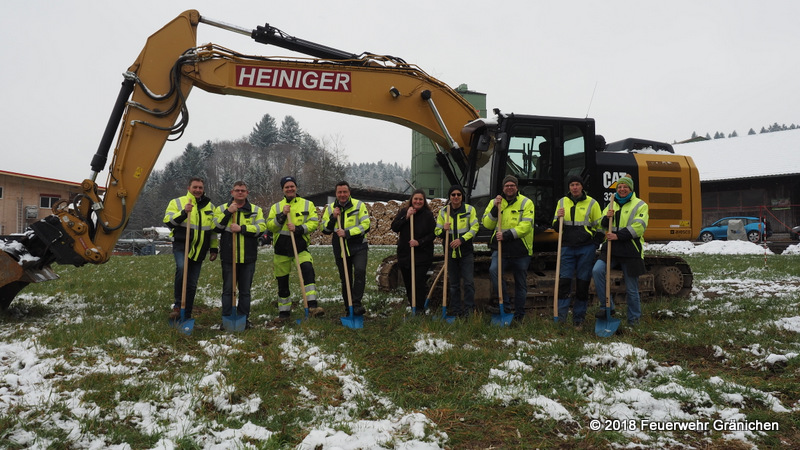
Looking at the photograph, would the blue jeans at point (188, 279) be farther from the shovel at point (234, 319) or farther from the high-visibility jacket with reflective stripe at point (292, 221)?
the high-visibility jacket with reflective stripe at point (292, 221)

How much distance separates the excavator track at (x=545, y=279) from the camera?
7160 mm

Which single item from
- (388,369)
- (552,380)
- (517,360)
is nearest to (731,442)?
(552,380)

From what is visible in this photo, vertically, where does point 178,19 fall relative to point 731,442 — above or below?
above

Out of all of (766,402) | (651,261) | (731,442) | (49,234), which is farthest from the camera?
(651,261)

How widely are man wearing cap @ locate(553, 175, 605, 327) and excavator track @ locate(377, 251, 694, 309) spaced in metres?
0.86

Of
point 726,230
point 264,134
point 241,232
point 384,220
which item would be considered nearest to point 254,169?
point 264,134

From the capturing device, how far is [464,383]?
13.7 ft

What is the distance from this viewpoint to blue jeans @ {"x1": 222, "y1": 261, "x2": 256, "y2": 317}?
601cm

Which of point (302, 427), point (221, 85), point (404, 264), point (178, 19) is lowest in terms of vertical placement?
point (302, 427)

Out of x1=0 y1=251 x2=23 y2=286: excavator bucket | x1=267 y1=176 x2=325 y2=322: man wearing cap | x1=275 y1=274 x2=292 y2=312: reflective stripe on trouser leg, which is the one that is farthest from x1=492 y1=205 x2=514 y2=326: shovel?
x1=0 y1=251 x2=23 y2=286: excavator bucket

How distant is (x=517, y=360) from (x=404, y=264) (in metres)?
2.57

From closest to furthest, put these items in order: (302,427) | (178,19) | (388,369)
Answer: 1. (302,427)
2. (388,369)
3. (178,19)

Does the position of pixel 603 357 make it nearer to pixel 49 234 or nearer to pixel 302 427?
pixel 302 427

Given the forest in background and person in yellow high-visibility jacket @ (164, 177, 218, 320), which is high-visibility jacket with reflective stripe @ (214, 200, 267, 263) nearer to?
person in yellow high-visibility jacket @ (164, 177, 218, 320)
